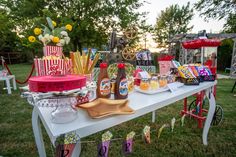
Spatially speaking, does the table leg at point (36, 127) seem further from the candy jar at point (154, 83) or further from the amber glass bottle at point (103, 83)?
the candy jar at point (154, 83)

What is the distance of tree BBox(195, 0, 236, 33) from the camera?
28.5 feet

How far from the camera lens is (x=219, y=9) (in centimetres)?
909

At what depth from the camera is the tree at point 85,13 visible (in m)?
7.51

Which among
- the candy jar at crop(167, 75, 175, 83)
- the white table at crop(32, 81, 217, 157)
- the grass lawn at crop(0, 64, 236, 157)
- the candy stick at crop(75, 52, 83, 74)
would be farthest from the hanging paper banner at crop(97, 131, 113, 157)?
the candy jar at crop(167, 75, 175, 83)

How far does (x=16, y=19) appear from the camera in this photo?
843cm

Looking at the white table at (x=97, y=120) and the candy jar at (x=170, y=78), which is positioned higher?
the candy jar at (x=170, y=78)

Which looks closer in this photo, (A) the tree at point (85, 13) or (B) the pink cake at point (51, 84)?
(B) the pink cake at point (51, 84)

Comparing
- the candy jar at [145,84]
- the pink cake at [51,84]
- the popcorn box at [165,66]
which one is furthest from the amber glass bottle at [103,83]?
the popcorn box at [165,66]

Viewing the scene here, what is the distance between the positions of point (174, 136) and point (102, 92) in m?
1.34

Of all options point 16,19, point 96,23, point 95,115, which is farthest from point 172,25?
point 95,115

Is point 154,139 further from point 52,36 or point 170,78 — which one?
point 52,36

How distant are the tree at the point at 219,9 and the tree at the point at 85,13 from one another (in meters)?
4.31

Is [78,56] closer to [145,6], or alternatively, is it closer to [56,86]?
[56,86]

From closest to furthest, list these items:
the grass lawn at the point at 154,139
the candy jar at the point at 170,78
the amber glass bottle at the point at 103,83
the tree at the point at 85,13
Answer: the amber glass bottle at the point at 103,83 → the candy jar at the point at 170,78 → the grass lawn at the point at 154,139 → the tree at the point at 85,13
